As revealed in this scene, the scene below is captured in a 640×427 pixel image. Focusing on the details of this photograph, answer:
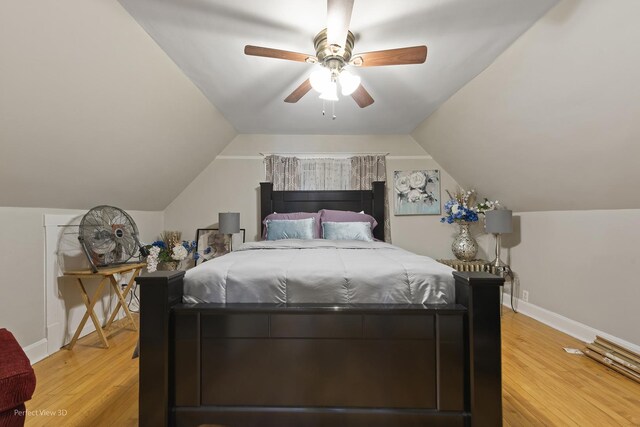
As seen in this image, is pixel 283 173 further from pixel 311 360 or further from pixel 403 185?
pixel 311 360

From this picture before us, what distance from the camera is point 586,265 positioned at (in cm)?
261

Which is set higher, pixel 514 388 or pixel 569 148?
pixel 569 148

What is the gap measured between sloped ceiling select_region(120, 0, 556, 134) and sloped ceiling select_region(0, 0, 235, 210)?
0.18 meters

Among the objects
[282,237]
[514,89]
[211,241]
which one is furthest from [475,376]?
[211,241]

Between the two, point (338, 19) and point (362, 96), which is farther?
point (362, 96)

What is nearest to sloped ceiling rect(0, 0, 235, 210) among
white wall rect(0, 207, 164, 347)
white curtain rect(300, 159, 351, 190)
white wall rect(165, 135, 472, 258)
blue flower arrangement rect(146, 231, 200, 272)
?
white wall rect(0, 207, 164, 347)

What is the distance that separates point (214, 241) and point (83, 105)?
2.44 meters

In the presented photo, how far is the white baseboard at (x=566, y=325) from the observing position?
2.32 m

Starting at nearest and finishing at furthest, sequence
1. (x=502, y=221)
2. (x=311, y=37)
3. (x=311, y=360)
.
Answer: (x=311, y=360), (x=311, y=37), (x=502, y=221)

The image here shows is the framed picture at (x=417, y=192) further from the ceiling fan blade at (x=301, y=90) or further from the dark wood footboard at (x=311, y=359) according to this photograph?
the dark wood footboard at (x=311, y=359)

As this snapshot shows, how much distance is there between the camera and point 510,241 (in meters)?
3.58

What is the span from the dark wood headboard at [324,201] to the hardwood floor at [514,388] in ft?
6.80

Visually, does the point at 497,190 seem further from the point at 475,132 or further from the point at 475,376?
the point at 475,376

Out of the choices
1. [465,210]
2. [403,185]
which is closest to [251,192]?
[403,185]
